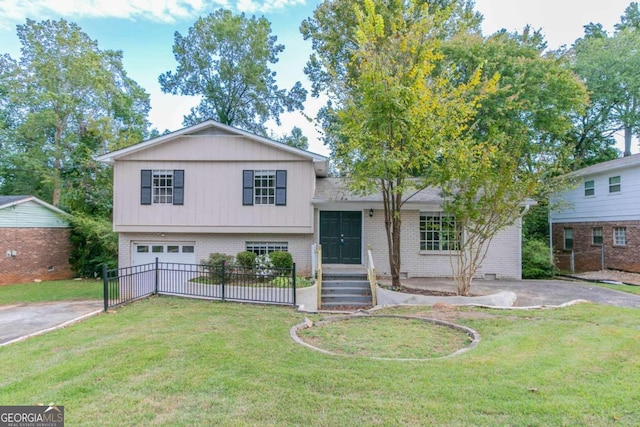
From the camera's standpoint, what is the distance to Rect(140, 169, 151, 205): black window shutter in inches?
546

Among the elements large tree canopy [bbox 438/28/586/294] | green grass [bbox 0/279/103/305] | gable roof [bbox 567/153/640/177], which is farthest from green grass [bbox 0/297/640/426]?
gable roof [bbox 567/153/640/177]

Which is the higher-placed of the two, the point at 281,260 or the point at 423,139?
the point at 423,139

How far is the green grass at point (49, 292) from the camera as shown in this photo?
12383 mm

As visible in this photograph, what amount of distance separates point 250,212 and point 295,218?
5.64ft

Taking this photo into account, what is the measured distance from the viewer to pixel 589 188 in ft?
59.1

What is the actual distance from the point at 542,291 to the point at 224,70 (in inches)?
1088

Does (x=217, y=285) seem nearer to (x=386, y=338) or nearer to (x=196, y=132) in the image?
(x=386, y=338)

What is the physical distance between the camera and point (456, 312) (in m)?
8.28

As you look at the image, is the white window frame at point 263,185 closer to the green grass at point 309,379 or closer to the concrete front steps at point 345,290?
the concrete front steps at point 345,290

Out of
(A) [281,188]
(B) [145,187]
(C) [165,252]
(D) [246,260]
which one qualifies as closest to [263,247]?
(D) [246,260]

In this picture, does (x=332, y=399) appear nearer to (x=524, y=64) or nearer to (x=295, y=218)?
(x=295, y=218)

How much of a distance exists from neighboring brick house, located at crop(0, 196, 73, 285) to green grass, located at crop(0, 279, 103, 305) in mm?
935

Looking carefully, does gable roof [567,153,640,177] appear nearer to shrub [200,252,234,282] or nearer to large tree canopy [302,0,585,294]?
large tree canopy [302,0,585,294]

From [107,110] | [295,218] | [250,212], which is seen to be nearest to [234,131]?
[250,212]
